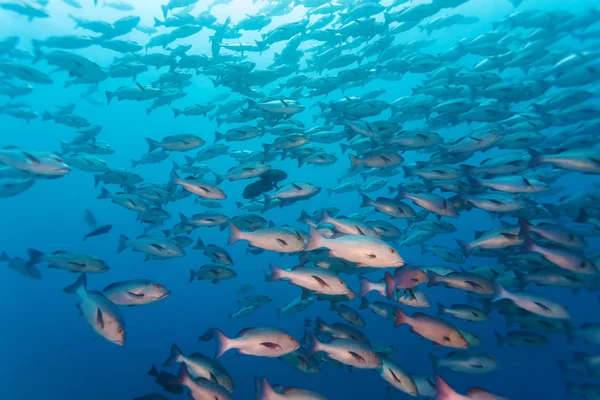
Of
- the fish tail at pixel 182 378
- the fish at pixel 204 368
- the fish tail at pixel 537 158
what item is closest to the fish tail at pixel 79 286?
the fish at pixel 204 368

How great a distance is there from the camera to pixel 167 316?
66.1 feet

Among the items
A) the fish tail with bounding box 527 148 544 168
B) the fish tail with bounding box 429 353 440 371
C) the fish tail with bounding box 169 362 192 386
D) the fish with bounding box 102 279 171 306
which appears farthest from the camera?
the fish tail with bounding box 527 148 544 168

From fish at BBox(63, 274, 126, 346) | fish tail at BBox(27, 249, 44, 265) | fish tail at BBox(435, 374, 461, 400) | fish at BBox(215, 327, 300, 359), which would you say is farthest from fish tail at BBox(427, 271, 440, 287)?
fish tail at BBox(27, 249, 44, 265)

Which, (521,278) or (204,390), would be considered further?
(521,278)

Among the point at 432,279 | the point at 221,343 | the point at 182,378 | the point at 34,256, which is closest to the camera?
the point at 182,378

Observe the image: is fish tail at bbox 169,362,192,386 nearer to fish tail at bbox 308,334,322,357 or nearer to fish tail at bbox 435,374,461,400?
fish tail at bbox 308,334,322,357

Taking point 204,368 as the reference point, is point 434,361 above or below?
below

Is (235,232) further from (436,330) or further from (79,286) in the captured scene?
(436,330)

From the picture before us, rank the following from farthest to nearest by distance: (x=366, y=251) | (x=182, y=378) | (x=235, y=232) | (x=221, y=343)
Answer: (x=235, y=232), (x=221, y=343), (x=182, y=378), (x=366, y=251)

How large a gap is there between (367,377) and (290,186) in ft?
31.8

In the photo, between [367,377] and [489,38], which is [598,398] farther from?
[489,38]

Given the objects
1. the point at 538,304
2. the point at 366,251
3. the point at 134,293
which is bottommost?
the point at 538,304

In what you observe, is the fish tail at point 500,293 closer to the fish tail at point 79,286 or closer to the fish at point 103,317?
the fish at point 103,317

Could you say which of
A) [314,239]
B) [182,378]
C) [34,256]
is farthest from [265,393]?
[34,256]
